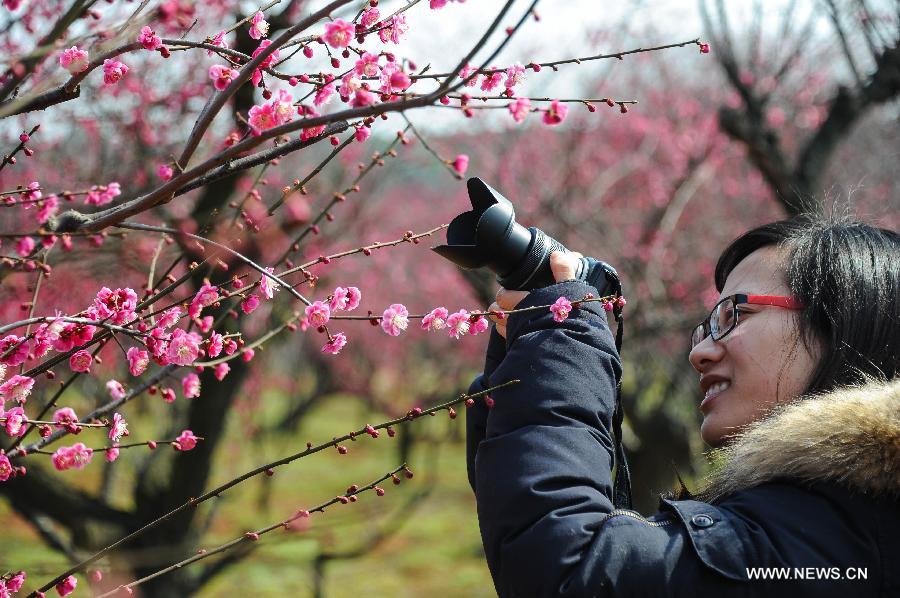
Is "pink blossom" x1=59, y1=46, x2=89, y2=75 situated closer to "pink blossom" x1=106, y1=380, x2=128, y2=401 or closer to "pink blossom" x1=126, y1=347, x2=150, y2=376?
"pink blossom" x1=126, y1=347, x2=150, y2=376

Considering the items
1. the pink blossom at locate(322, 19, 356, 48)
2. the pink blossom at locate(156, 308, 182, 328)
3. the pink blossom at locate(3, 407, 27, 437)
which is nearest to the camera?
the pink blossom at locate(322, 19, 356, 48)

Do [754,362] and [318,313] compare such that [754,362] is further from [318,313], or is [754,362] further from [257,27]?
[257,27]

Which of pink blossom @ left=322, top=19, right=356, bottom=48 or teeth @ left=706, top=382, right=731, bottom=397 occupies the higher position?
pink blossom @ left=322, top=19, right=356, bottom=48

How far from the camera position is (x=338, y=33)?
1.38 meters

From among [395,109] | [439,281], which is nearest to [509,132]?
[439,281]

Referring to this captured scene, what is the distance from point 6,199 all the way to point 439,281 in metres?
13.3

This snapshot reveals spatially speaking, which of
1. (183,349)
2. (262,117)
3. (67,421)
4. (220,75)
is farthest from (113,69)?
(67,421)

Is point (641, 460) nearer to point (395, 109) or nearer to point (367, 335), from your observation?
point (395, 109)

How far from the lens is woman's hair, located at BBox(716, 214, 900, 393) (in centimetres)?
151

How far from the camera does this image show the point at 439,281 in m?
15.0

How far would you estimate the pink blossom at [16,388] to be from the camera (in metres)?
1.48

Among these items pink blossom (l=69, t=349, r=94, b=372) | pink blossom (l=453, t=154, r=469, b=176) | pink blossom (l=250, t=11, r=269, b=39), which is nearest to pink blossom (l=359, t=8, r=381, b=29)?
pink blossom (l=250, t=11, r=269, b=39)

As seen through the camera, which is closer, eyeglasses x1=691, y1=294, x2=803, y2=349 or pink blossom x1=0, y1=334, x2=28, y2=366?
pink blossom x1=0, y1=334, x2=28, y2=366

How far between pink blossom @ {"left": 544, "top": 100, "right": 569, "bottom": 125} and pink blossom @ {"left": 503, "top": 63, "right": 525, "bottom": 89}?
0.41 ft
